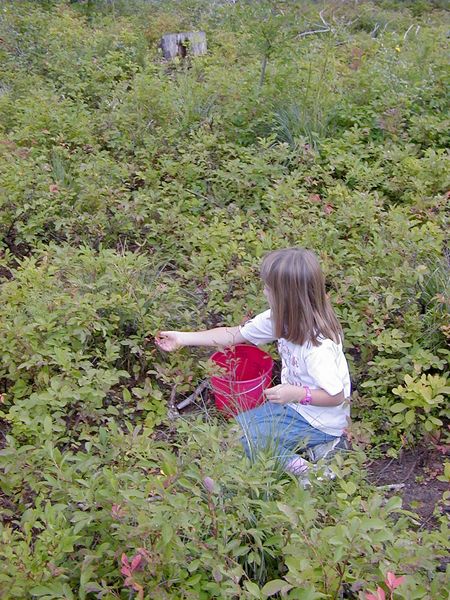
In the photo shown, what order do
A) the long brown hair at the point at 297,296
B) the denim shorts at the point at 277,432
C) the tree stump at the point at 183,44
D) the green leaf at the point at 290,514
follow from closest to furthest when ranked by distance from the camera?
the green leaf at the point at 290,514 → the denim shorts at the point at 277,432 → the long brown hair at the point at 297,296 → the tree stump at the point at 183,44

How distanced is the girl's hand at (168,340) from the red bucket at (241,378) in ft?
0.66

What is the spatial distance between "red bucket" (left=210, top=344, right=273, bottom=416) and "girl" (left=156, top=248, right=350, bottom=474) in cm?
13

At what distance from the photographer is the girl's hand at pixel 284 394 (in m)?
3.01

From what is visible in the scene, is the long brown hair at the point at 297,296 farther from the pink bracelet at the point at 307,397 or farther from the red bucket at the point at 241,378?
the red bucket at the point at 241,378

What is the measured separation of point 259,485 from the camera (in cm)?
234

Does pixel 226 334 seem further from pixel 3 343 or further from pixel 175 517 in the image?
pixel 175 517

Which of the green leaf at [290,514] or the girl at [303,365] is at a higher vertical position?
the green leaf at [290,514]

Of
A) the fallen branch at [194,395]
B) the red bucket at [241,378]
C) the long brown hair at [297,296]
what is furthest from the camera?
the fallen branch at [194,395]

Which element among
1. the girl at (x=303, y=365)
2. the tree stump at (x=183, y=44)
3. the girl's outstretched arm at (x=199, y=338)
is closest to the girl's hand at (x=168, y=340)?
the girl's outstretched arm at (x=199, y=338)

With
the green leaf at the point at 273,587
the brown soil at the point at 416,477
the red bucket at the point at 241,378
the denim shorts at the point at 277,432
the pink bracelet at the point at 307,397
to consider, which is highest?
the green leaf at the point at 273,587

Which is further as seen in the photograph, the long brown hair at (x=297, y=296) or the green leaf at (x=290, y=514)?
the long brown hair at (x=297, y=296)

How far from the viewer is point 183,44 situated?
876cm

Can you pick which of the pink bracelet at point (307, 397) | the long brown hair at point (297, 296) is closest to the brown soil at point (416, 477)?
the pink bracelet at point (307, 397)

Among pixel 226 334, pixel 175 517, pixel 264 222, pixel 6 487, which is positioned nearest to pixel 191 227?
pixel 264 222
